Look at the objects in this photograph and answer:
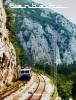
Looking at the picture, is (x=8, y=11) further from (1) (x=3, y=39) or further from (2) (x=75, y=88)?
(2) (x=75, y=88)

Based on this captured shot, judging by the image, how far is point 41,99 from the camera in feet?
97.4

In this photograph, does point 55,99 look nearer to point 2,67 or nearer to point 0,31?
point 2,67

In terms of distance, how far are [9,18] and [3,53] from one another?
1069 inches

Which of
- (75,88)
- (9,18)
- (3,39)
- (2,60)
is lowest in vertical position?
(75,88)

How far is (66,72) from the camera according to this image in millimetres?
166000

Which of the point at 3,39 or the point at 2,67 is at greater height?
the point at 3,39

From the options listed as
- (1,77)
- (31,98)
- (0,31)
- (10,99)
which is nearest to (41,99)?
(31,98)

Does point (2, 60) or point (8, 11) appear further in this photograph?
point (8, 11)

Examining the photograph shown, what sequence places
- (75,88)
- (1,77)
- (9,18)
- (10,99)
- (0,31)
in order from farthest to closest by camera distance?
(75,88)
(9,18)
(0,31)
(1,77)
(10,99)

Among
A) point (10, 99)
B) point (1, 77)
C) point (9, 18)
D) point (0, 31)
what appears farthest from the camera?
point (9, 18)

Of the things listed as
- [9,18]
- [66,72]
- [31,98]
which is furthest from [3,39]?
[66,72]

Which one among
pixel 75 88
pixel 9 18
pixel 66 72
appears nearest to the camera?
pixel 9 18

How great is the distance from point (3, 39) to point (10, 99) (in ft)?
55.8

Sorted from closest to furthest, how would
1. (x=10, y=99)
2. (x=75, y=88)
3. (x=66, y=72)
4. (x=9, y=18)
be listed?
(x=10, y=99)
(x=9, y=18)
(x=75, y=88)
(x=66, y=72)
